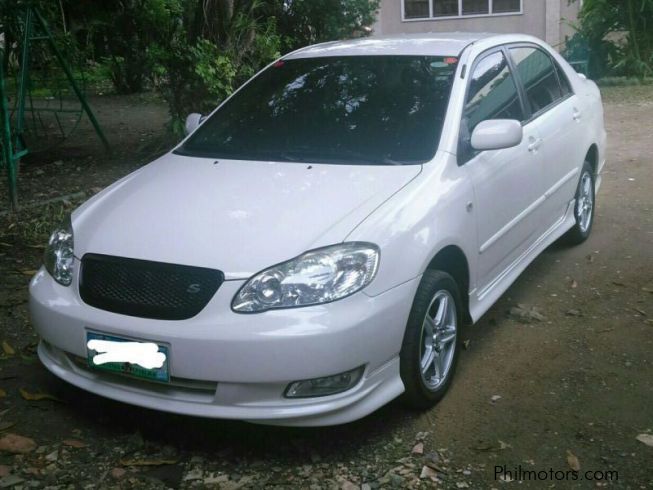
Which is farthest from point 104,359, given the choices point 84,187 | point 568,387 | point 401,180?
point 84,187

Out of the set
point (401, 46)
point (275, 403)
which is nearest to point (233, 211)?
point (275, 403)

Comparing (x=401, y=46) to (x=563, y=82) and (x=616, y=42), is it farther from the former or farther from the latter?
(x=616, y=42)

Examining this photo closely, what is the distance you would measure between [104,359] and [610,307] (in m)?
3.11

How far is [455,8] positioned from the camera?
21516 millimetres

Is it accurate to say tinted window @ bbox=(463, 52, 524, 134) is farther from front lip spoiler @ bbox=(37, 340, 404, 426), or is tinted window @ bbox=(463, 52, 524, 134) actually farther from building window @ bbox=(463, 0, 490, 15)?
building window @ bbox=(463, 0, 490, 15)

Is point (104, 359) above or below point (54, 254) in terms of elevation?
below

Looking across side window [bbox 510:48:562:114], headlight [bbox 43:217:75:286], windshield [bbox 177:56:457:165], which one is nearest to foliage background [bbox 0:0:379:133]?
windshield [bbox 177:56:457:165]

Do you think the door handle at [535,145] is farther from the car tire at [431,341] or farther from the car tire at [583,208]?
the car tire at [431,341]

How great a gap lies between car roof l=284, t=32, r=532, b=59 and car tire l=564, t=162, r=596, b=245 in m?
1.37

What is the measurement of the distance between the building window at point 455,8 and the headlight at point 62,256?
19.0 m

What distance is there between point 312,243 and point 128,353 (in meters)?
0.84

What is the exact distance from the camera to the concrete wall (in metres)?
20.6

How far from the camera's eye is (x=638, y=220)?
687 centimetres

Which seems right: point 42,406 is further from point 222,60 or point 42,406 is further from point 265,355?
point 222,60
